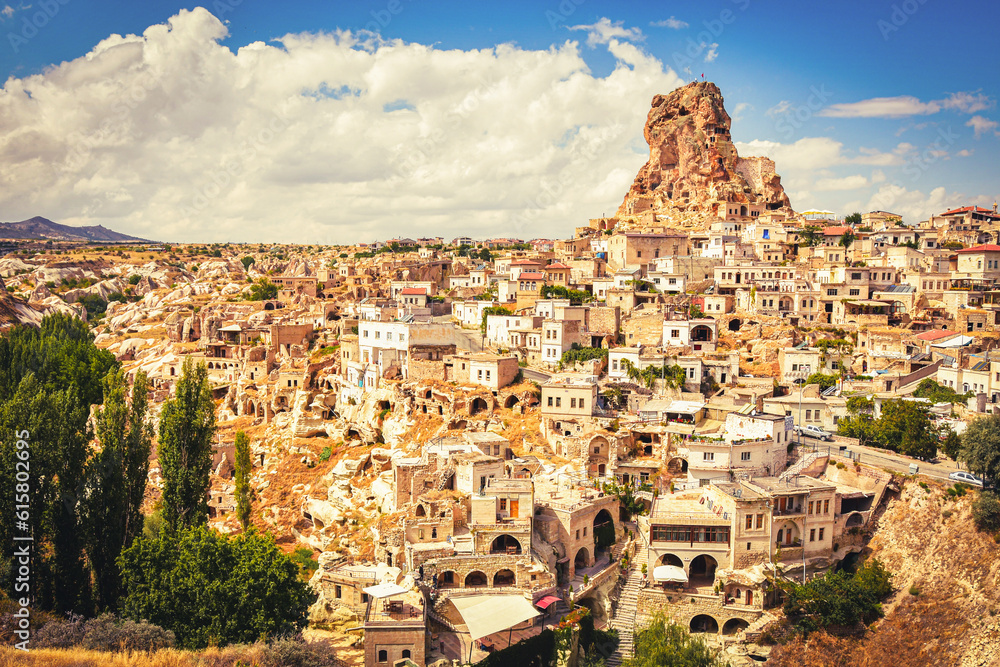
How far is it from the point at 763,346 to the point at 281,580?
33.2m

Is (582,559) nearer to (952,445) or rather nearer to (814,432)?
(814,432)

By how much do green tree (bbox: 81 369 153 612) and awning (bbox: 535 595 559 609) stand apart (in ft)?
48.1

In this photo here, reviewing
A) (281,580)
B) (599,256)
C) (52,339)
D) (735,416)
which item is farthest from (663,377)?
(52,339)

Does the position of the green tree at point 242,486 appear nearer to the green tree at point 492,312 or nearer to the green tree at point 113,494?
the green tree at point 113,494

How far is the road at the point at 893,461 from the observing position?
33.1 metres

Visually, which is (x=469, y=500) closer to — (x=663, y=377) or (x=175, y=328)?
(x=663, y=377)

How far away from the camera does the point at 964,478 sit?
3180 cm

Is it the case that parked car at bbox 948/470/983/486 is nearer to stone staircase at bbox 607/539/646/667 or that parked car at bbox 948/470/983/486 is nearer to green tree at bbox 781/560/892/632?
green tree at bbox 781/560/892/632

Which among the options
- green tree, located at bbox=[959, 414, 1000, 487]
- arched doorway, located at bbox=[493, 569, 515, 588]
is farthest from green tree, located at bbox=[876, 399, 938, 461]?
arched doorway, located at bbox=[493, 569, 515, 588]

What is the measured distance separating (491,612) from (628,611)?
6698 millimetres

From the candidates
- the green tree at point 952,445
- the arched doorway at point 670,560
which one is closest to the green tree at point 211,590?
the arched doorway at point 670,560

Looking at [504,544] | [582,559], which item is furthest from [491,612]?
[582,559]

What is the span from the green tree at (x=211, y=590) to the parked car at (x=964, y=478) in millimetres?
27496

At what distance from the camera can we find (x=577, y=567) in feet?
98.9
